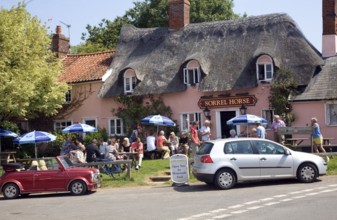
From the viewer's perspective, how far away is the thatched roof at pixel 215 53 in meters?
28.9

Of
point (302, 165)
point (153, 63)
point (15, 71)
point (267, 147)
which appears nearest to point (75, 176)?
point (267, 147)

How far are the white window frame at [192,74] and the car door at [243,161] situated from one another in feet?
45.2

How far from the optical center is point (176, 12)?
34.6 m

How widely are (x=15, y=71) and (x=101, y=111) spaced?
8.14m

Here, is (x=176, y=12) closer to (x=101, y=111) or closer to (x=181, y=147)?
(x=101, y=111)

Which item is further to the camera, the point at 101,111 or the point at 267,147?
the point at 101,111

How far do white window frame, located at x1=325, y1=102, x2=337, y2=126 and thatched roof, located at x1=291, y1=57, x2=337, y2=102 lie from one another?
708 mm

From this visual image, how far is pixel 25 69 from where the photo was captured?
27906mm

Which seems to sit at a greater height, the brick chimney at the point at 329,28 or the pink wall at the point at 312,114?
the brick chimney at the point at 329,28

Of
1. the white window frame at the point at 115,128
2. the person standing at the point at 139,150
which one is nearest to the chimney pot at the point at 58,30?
the white window frame at the point at 115,128

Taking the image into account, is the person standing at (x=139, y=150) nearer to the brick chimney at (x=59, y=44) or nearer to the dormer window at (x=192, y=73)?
the dormer window at (x=192, y=73)

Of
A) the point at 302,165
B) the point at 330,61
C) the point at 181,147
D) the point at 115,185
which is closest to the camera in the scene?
the point at 302,165

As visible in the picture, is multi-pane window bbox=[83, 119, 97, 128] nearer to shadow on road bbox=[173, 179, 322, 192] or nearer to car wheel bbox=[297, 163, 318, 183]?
shadow on road bbox=[173, 179, 322, 192]

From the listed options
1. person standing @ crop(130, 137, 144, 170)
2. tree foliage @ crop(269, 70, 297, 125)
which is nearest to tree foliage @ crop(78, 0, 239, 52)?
tree foliage @ crop(269, 70, 297, 125)
